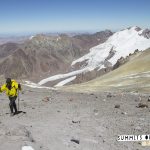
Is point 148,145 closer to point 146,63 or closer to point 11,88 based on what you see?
point 11,88

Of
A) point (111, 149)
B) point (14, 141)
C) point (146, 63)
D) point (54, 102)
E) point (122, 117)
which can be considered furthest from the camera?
point (146, 63)

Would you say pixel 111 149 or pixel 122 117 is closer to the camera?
pixel 111 149

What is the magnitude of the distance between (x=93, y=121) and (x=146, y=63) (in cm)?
6281

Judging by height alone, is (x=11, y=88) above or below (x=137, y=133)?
above

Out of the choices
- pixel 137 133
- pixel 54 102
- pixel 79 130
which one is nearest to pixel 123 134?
pixel 137 133

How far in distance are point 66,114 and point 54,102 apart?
228 inches

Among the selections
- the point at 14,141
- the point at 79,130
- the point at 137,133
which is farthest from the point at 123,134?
the point at 14,141

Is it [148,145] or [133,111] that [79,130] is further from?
[133,111]

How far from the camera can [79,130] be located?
1756 centimetres

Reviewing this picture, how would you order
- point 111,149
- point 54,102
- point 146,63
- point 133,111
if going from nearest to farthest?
point 111,149 < point 133,111 < point 54,102 < point 146,63

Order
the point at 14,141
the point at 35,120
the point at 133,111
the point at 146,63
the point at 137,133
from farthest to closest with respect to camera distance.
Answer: the point at 146,63
the point at 133,111
the point at 35,120
the point at 137,133
the point at 14,141

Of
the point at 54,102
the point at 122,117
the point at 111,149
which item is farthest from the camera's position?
the point at 54,102

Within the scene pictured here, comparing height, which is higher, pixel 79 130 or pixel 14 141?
pixel 14 141

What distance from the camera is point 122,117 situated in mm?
20797
